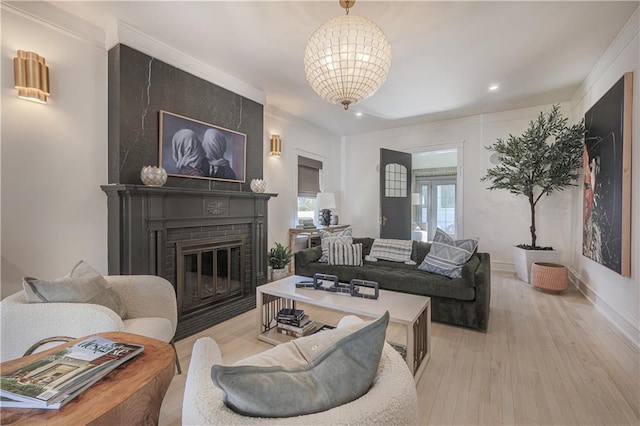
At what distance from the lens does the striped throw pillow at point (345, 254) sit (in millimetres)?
3482

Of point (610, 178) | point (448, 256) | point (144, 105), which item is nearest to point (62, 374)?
point (144, 105)

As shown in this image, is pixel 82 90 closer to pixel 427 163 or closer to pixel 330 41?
pixel 330 41

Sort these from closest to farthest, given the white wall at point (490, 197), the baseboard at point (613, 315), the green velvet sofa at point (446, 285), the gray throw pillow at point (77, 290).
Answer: the gray throw pillow at point (77, 290)
the baseboard at point (613, 315)
the green velvet sofa at point (446, 285)
the white wall at point (490, 197)

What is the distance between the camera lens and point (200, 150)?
10.3 feet

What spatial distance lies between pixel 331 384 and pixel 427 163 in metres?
8.35

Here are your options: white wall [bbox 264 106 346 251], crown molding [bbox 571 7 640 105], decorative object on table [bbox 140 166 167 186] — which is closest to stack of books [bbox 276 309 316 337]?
decorative object on table [bbox 140 166 167 186]

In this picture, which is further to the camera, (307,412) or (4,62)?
(4,62)

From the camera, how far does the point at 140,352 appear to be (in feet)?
4.00

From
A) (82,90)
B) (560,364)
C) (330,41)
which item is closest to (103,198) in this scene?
(82,90)

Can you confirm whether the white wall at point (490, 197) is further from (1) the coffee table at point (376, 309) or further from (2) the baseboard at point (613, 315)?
(1) the coffee table at point (376, 309)

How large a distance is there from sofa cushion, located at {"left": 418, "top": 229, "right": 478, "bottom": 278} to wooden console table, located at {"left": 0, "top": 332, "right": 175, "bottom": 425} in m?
2.61

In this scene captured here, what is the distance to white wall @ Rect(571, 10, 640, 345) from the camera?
2.39m

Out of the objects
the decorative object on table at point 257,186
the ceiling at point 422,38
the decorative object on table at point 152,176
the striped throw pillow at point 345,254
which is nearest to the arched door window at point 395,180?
the ceiling at point 422,38

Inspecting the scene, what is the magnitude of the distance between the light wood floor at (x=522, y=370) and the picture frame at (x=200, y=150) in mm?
1651
